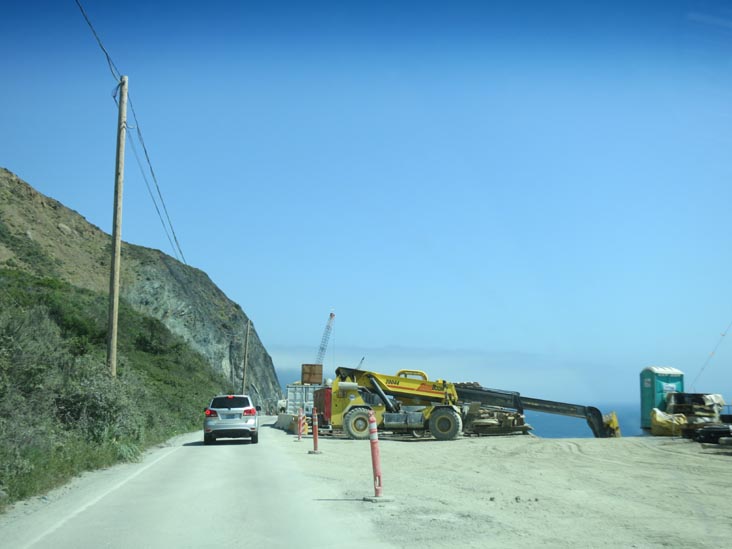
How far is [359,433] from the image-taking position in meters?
31.8

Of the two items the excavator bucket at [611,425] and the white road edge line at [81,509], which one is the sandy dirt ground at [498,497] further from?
the excavator bucket at [611,425]

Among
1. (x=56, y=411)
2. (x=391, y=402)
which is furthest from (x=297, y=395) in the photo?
(x=56, y=411)

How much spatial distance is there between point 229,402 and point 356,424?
23.1ft

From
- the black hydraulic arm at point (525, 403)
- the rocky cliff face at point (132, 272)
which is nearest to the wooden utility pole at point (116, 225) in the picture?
the black hydraulic arm at point (525, 403)

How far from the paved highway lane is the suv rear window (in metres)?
9.92

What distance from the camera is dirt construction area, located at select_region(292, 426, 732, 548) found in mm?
9234

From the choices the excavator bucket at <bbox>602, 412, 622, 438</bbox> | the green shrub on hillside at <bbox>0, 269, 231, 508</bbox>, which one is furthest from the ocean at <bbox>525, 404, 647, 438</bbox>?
the green shrub on hillside at <bbox>0, 269, 231, 508</bbox>

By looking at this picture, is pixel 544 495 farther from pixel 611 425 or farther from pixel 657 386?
pixel 657 386

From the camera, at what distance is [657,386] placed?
35625mm

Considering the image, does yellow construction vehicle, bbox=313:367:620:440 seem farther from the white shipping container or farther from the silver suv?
the white shipping container

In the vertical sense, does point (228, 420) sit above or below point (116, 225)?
below

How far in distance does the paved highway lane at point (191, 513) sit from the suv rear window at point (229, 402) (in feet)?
32.5

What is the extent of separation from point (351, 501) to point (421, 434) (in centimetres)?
2120

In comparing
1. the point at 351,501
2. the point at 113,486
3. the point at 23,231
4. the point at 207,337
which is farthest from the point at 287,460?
the point at 207,337
